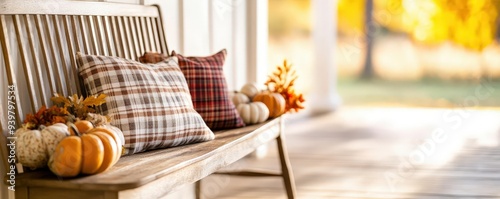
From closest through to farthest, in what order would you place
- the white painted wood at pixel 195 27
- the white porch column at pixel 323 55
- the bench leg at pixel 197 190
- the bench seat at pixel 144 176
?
1. the bench seat at pixel 144 176
2. the bench leg at pixel 197 190
3. the white painted wood at pixel 195 27
4. the white porch column at pixel 323 55

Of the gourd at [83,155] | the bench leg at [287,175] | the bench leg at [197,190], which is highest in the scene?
the gourd at [83,155]

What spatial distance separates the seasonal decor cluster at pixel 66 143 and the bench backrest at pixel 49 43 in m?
0.10

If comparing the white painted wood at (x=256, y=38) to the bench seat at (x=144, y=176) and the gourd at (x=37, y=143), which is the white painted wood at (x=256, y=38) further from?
the gourd at (x=37, y=143)

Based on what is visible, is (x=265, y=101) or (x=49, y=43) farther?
(x=265, y=101)

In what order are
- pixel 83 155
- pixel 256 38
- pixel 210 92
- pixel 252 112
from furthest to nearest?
pixel 256 38
pixel 252 112
pixel 210 92
pixel 83 155

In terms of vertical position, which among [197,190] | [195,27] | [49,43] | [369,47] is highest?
[49,43]

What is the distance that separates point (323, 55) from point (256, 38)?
2.89 m

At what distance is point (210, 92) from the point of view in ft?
9.82

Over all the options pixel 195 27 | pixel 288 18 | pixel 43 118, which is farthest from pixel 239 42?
pixel 288 18

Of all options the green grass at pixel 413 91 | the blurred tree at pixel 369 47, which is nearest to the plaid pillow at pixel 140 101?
the green grass at pixel 413 91

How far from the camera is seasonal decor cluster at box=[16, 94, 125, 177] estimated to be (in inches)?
77.7

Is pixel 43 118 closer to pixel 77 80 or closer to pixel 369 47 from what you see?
pixel 77 80

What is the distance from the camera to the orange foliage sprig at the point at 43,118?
2127 millimetres

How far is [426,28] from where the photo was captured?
34.1 feet
